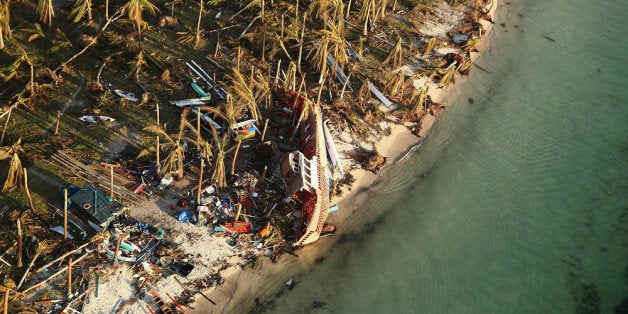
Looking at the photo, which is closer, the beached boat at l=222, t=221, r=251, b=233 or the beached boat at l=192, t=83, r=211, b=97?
the beached boat at l=222, t=221, r=251, b=233

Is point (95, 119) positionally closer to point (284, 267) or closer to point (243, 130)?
point (243, 130)

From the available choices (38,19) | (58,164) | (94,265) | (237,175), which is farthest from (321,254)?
(38,19)

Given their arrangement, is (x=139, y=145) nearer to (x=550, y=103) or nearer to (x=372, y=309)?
(x=372, y=309)

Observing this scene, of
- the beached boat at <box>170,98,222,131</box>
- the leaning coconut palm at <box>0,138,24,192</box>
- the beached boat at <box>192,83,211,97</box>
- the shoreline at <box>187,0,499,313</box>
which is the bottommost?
the shoreline at <box>187,0,499,313</box>

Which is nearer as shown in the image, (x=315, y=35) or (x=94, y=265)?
(x=94, y=265)

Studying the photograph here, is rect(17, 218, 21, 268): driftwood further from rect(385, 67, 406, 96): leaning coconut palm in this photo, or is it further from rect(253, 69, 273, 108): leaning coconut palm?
rect(385, 67, 406, 96): leaning coconut palm

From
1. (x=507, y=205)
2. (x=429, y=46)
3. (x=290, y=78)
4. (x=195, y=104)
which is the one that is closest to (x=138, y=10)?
(x=195, y=104)

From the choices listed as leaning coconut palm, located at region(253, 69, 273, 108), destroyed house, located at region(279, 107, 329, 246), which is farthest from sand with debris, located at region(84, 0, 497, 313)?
leaning coconut palm, located at region(253, 69, 273, 108)
